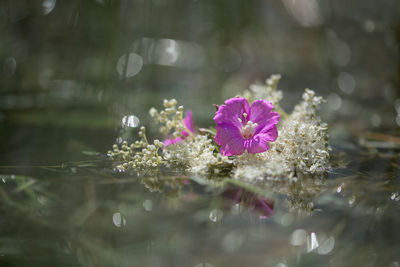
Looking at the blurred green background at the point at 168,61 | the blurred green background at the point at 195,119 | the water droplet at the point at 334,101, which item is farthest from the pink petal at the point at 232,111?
the water droplet at the point at 334,101

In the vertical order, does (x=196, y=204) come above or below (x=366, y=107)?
below

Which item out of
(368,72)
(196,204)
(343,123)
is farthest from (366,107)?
(196,204)

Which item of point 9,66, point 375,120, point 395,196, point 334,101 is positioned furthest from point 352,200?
point 9,66

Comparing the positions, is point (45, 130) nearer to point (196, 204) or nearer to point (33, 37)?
point (196, 204)

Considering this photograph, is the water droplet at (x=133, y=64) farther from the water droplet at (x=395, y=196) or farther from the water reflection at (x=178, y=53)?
the water droplet at (x=395, y=196)

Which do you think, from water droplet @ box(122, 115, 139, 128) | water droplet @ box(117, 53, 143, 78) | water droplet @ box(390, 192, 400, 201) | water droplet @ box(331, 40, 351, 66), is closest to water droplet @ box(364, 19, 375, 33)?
water droplet @ box(331, 40, 351, 66)

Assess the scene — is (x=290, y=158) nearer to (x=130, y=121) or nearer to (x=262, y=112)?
(x=262, y=112)
